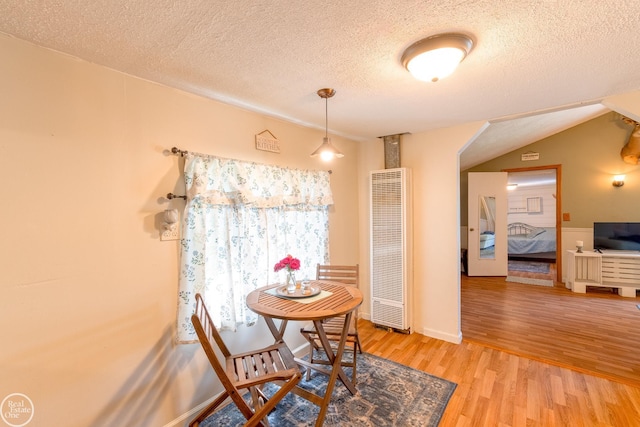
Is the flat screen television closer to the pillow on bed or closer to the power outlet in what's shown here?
the pillow on bed

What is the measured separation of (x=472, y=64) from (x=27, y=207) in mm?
2512

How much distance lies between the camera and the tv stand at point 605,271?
4258 millimetres

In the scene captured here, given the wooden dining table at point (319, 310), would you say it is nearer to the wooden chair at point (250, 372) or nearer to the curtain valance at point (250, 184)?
the wooden chair at point (250, 372)

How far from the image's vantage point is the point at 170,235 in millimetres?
1780

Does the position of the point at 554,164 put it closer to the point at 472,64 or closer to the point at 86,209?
the point at 472,64

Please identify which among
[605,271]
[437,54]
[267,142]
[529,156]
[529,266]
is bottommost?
[529,266]

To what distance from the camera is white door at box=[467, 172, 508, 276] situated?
216 inches

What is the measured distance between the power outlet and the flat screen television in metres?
6.57

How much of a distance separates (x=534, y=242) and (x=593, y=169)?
2837 mm

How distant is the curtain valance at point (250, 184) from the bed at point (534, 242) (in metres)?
6.84

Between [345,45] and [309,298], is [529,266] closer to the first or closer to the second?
[309,298]

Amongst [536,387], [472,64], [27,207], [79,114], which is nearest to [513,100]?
[472,64]

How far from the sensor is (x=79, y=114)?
1452mm
